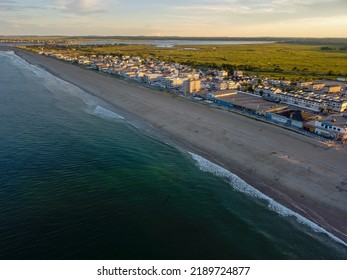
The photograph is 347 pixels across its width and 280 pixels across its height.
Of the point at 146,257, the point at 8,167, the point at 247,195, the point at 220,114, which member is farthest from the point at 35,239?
the point at 220,114

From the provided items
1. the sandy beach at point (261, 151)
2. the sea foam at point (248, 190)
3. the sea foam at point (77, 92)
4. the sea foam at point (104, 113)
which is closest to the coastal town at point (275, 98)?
the sandy beach at point (261, 151)

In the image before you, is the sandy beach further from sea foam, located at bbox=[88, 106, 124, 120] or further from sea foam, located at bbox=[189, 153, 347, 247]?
sea foam, located at bbox=[88, 106, 124, 120]

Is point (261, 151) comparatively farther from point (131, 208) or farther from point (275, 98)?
point (275, 98)

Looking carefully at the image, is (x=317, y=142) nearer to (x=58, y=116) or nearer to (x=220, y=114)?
(x=220, y=114)

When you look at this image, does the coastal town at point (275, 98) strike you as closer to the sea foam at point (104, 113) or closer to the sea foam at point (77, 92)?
the sea foam at point (77, 92)

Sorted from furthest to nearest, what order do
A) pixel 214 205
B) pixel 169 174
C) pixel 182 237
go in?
1. pixel 169 174
2. pixel 214 205
3. pixel 182 237
